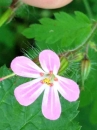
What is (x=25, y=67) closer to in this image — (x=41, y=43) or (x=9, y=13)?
(x=9, y=13)

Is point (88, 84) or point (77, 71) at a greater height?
point (77, 71)


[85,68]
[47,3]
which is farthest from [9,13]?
[85,68]

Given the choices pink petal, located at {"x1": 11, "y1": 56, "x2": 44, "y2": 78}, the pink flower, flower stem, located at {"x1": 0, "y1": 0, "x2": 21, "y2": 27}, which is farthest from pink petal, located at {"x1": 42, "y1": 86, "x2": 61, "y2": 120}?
flower stem, located at {"x1": 0, "y1": 0, "x2": 21, "y2": 27}

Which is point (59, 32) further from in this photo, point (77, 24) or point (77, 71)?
point (77, 71)

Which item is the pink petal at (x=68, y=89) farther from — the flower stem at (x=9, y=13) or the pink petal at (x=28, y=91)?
the flower stem at (x=9, y=13)

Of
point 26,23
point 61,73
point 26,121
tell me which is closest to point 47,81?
point 61,73

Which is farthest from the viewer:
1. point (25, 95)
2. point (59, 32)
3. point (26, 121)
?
point (59, 32)

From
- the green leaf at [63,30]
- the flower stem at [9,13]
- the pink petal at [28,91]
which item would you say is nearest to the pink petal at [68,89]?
the pink petal at [28,91]
